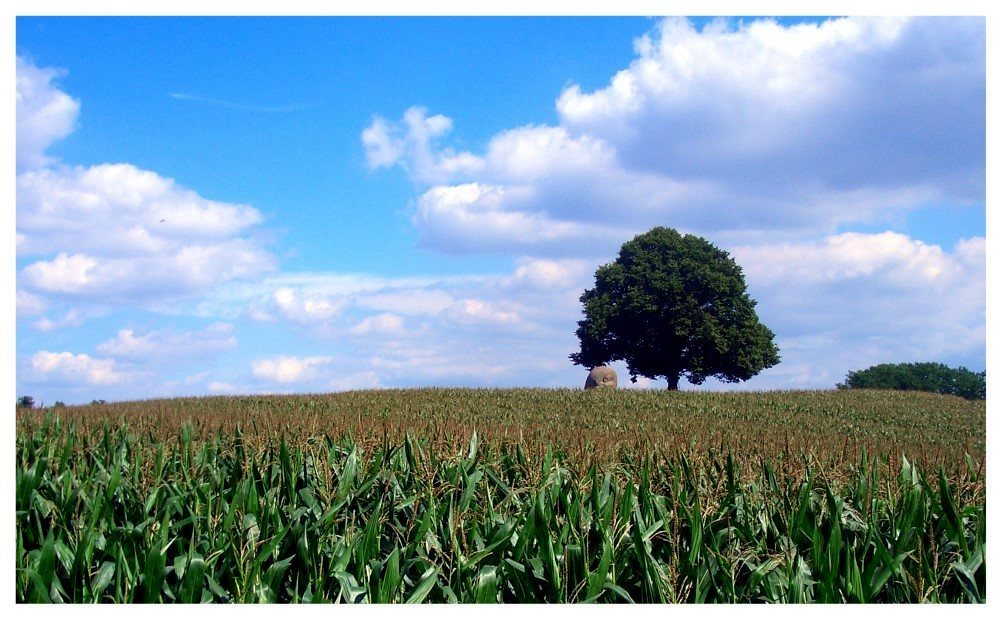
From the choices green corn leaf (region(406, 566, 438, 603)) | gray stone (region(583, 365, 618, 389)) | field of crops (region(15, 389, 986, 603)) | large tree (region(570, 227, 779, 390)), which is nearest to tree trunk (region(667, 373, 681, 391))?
large tree (region(570, 227, 779, 390))

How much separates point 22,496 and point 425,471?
3.29 m

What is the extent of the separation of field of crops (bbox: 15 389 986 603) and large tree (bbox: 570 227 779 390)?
25.0 metres

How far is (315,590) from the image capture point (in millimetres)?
4328

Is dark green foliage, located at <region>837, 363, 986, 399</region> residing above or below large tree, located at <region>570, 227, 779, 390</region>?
below

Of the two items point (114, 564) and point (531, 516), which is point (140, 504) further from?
point (531, 516)

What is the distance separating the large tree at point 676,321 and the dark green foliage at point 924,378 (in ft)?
32.2

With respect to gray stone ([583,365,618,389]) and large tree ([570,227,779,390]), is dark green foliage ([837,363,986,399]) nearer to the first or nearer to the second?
large tree ([570,227,779,390])

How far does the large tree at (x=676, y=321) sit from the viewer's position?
31844 millimetres

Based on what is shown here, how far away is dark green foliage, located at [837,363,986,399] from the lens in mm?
37656

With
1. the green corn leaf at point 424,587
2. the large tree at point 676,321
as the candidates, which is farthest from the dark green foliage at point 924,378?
the green corn leaf at point 424,587

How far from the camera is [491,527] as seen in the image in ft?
16.0

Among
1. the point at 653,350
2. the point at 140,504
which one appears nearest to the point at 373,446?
the point at 140,504

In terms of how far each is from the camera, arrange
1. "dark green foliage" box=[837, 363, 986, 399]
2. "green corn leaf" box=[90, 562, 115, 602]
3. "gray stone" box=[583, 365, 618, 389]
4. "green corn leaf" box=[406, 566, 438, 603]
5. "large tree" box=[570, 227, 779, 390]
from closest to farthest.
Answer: "green corn leaf" box=[406, 566, 438, 603]
"green corn leaf" box=[90, 562, 115, 602]
"gray stone" box=[583, 365, 618, 389]
"large tree" box=[570, 227, 779, 390]
"dark green foliage" box=[837, 363, 986, 399]
